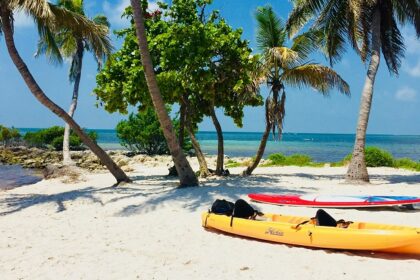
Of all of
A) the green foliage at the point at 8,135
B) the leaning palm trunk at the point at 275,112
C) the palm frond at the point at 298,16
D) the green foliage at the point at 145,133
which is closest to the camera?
the palm frond at the point at 298,16

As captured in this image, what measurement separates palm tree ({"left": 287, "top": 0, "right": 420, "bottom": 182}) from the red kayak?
4.64 metres

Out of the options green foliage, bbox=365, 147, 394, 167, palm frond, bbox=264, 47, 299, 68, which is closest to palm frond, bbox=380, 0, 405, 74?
palm frond, bbox=264, 47, 299, 68

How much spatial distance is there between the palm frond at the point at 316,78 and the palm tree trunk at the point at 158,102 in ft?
20.0

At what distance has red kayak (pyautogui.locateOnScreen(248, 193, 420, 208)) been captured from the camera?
9820mm

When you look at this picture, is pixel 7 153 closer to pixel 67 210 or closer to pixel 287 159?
pixel 287 159

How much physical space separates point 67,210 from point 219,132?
728 centimetres

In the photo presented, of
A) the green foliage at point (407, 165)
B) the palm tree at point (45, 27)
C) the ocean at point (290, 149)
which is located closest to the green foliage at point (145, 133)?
the ocean at point (290, 149)

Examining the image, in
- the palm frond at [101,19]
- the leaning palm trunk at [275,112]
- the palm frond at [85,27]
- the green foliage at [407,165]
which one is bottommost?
the green foliage at [407,165]

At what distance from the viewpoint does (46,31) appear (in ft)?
49.5

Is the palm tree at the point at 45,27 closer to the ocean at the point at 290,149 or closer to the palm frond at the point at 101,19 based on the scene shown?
the ocean at the point at 290,149

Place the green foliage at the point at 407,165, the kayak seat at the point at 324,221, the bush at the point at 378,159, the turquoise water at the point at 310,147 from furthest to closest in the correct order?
the turquoise water at the point at 310,147, the bush at the point at 378,159, the green foliage at the point at 407,165, the kayak seat at the point at 324,221

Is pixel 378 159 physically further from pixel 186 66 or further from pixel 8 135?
pixel 8 135

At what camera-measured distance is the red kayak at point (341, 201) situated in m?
9.82

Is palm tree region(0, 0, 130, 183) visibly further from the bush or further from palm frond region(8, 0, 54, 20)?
the bush
